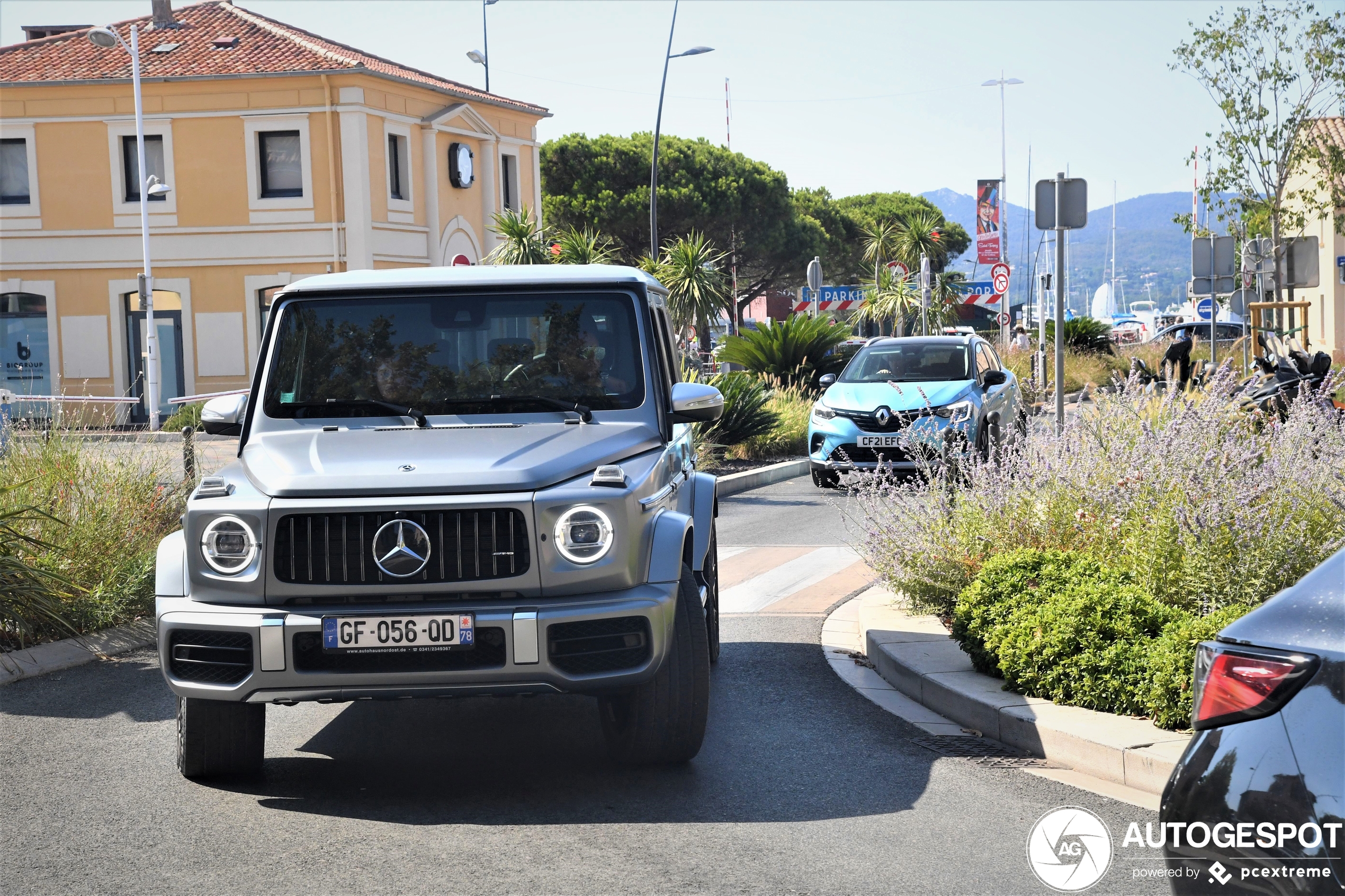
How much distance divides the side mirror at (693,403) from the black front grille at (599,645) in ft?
4.08

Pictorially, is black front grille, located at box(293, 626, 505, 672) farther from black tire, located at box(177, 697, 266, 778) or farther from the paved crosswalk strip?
the paved crosswalk strip

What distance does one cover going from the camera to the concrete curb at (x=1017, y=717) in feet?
16.9

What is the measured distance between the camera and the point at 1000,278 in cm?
3438

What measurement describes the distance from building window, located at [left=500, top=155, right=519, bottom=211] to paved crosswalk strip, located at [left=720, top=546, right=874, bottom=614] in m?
31.4

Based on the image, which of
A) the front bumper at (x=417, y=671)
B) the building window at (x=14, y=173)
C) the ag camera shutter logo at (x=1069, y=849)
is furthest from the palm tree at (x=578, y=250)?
the ag camera shutter logo at (x=1069, y=849)

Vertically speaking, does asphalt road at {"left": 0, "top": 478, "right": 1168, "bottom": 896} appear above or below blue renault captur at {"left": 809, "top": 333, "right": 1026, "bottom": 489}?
below

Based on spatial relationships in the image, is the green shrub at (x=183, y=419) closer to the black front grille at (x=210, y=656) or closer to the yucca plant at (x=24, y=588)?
the yucca plant at (x=24, y=588)

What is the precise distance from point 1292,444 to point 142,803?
5.96m

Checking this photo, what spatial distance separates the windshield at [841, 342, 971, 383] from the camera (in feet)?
53.1

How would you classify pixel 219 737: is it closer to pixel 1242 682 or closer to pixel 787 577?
pixel 1242 682

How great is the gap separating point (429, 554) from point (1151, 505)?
378 centimetres

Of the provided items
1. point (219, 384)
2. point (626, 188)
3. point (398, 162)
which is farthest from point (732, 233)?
point (219, 384)

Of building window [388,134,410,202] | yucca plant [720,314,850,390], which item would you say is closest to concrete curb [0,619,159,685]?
yucca plant [720,314,850,390]

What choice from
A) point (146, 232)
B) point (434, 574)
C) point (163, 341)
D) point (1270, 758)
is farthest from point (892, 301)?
point (1270, 758)
